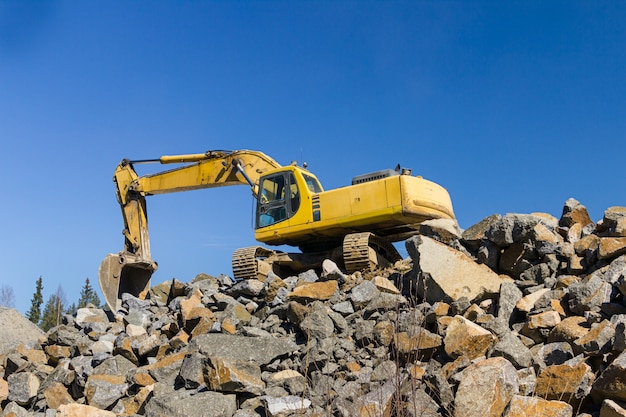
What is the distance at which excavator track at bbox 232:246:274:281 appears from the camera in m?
12.5

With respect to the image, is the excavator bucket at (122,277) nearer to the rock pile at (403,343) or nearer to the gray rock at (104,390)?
the rock pile at (403,343)

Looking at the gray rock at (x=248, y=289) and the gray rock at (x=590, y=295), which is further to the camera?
the gray rock at (x=248, y=289)

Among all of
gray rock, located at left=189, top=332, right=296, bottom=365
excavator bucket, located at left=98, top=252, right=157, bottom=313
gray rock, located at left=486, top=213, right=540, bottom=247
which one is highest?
excavator bucket, located at left=98, top=252, right=157, bottom=313

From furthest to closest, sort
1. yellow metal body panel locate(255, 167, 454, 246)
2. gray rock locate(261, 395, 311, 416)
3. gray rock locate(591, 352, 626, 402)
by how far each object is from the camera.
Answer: yellow metal body panel locate(255, 167, 454, 246) < gray rock locate(261, 395, 311, 416) < gray rock locate(591, 352, 626, 402)

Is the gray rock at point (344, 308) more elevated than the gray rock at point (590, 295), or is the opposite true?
the gray rock at point (344, 308)

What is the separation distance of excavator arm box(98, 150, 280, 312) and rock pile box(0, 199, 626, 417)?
255 centimetres

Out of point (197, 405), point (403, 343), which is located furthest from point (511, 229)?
point (197, 405)

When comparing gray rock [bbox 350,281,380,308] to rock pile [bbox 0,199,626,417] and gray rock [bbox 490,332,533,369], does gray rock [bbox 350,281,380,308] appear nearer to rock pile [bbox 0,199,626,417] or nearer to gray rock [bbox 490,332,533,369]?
rock pile [bbox 0,199,626,417]

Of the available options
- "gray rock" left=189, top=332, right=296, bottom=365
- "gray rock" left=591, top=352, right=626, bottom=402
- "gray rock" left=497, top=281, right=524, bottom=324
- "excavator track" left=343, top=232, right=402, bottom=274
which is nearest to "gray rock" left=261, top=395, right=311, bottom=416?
"gray rock" left=189, top=332, right=296, bottom=365

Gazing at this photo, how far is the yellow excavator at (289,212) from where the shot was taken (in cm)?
1155

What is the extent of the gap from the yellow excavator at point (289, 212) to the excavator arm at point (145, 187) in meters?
0.02

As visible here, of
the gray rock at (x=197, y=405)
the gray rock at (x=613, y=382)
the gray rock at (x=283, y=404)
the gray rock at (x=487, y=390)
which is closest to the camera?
the gray rock at (x=613, y=382)

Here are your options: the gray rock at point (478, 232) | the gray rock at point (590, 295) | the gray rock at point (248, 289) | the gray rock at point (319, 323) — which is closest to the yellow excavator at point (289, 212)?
the gray rock at point (248, 289)

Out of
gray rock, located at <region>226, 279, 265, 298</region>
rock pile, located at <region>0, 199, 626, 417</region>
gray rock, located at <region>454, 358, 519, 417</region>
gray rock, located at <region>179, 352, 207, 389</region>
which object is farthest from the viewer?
gray rock, located at <region>226, 279, 265, 298</region>
